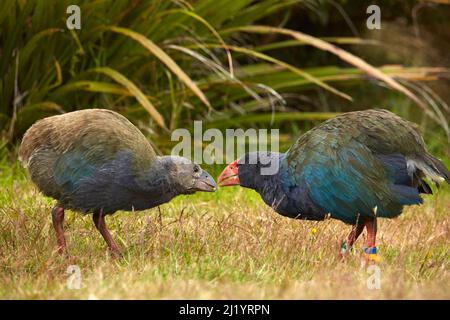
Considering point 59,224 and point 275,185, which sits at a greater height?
point 275,185

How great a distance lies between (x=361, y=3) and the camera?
959cm

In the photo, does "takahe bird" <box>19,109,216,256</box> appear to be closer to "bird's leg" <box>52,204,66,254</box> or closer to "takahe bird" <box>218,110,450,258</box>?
"bird's leg" <box>52,204,66,254</box>

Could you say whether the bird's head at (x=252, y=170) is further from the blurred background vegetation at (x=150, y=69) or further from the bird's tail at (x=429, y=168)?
the blurred background vegetation at (x=150, y=69)

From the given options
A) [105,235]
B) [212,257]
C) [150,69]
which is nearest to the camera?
[212,257]

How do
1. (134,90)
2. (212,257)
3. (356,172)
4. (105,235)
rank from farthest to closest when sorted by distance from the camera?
(134,90) → (105,235) → (356,172) → (212,257)

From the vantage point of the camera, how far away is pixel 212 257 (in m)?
4.45

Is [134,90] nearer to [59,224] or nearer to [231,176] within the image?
[231,176]

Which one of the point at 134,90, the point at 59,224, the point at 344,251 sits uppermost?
the point at 134,90

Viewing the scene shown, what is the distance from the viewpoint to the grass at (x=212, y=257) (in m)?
3.79

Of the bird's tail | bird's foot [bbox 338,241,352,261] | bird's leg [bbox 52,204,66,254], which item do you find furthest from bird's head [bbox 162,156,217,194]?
the bird's tail

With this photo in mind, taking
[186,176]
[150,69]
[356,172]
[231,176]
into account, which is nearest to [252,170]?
[231,176]

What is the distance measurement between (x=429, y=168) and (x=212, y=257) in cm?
123

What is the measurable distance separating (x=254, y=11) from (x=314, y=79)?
110 centimetres

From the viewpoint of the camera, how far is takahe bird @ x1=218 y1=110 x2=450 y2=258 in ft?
15.0
